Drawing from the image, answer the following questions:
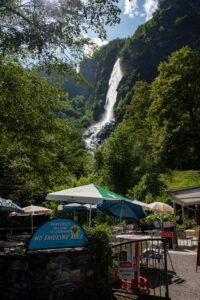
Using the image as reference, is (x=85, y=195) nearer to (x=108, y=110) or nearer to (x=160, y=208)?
(x=160, y=208)

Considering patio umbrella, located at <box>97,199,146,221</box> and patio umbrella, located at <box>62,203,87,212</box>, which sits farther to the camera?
patio umbrella, located at <box>62,203,87,212</box>

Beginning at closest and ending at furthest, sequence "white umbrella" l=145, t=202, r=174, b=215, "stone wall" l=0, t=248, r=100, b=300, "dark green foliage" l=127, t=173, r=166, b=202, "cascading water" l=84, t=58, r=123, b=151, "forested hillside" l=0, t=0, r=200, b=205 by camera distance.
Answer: "stone wall" l=0, t=248, r=100, b=300, "forested hillside" l=0, t=0, r=200, b=205, "white umbrella" l=145, t=202, r=174, b=215, "dark green foliage" l=127, t=173, r=166, b=202, "cascading water" l=84, t=58, r=123, b=151

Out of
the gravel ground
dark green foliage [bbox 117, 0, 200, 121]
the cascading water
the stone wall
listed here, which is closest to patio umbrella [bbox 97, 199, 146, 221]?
the gravel ground

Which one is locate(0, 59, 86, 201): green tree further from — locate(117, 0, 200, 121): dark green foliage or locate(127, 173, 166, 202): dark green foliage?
locate(117, 0, 200, 121): dark green foliage

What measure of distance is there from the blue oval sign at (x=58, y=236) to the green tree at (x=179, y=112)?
66.5ft

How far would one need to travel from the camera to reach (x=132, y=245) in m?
5.57

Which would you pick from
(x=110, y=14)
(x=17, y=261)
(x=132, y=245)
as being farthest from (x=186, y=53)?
(x=17, y=261)

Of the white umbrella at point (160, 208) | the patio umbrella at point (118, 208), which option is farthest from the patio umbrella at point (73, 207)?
the patio umbrella at point (118, 208)

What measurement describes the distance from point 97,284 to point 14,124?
512 centimetres

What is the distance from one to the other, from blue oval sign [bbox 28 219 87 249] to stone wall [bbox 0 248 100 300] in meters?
0.22

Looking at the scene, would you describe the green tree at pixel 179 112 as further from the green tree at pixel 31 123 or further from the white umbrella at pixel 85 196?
the green tree at pixel 31 123

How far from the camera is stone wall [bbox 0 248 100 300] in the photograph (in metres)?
4.35

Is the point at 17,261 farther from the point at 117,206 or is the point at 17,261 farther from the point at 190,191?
the point at 190,191

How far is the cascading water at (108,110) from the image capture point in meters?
79.8
